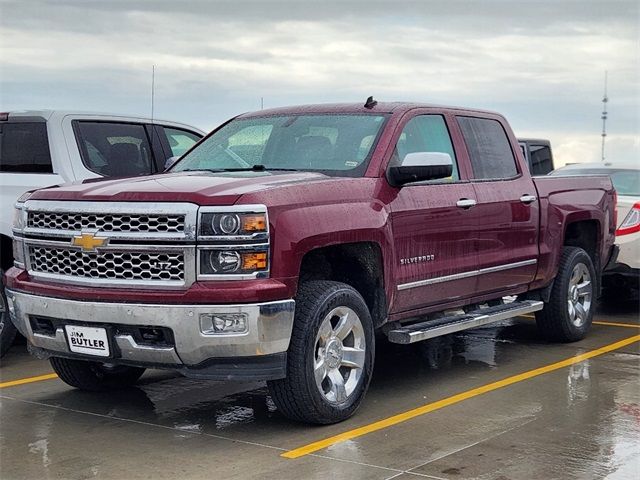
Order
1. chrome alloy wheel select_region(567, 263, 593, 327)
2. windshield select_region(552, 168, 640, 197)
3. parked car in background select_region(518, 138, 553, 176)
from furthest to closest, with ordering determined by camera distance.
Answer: parked car in background select_region(518, 138, 553, 176) < windshield select_region(552, 168, 640, 197) < chrome alloy wheel select_region(567, 263, 593, 327)

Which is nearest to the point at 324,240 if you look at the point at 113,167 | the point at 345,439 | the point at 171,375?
the point at 345,439

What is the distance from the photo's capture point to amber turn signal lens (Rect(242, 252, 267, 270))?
18.9ft

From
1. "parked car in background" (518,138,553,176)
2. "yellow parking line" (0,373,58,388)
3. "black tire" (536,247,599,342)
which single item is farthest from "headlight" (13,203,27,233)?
"parked car in background" (518,138,553,176)

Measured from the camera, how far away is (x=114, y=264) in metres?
5.97

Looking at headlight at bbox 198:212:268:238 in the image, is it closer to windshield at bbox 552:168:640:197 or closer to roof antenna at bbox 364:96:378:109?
roof antenna at bbox 364:96:378:109

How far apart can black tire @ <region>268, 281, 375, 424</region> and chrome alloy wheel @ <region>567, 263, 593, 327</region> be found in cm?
357

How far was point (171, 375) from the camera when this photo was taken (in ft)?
25.9

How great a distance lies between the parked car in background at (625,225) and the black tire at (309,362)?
509cm

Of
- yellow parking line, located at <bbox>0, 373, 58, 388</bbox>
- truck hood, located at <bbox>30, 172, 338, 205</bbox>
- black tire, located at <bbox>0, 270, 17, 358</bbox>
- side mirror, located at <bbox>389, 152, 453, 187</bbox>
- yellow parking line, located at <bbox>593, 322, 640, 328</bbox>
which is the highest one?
side mirror, located at <bbox>389, 152, 453, 187</bbox>

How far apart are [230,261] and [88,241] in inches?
35.8

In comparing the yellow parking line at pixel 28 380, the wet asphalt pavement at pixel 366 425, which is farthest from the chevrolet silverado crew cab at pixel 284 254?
the yellow parking line at pixel 28 380

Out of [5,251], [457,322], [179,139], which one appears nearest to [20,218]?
[5,251]

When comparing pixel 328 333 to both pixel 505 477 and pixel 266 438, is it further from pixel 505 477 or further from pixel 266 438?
pixel 505 477

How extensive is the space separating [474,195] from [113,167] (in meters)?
→ 3.26
